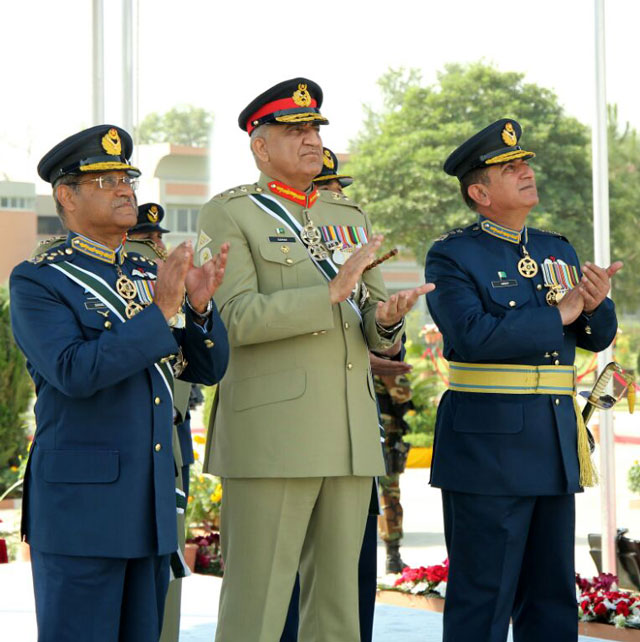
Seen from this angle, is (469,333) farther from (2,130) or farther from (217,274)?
(2,130)

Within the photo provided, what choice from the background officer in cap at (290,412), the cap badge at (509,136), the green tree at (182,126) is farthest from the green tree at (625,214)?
the background officer in cap at (290,412)

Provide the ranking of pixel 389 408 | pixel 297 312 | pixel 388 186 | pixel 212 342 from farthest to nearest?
pixel 388 186 → pixel 389 408 → pixel 297 312 → pixel 212 342

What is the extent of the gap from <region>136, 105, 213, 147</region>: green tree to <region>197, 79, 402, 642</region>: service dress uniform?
202 inches

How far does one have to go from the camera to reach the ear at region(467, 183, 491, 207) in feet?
12.1

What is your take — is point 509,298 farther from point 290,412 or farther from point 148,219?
point 148,219

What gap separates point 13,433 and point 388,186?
21.6 feet

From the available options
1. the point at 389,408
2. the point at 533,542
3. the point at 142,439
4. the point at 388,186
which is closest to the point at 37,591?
the point at 142,439

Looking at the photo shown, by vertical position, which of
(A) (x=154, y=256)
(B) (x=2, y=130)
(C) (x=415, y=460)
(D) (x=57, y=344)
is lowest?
(C) (x=415, y=460)

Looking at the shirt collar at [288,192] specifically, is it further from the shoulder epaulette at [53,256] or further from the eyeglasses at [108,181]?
the shoulder epaulette at [53,256]

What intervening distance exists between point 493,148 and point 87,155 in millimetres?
1307

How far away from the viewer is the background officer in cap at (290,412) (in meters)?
3.16

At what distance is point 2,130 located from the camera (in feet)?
26.9

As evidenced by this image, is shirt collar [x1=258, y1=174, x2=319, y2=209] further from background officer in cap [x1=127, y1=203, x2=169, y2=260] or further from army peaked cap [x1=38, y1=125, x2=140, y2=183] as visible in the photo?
background officer in cap [x1=127, y1=203, x2=169, y2=260]

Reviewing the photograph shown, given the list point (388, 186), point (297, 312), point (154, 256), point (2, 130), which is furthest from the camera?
point (388, 186)
